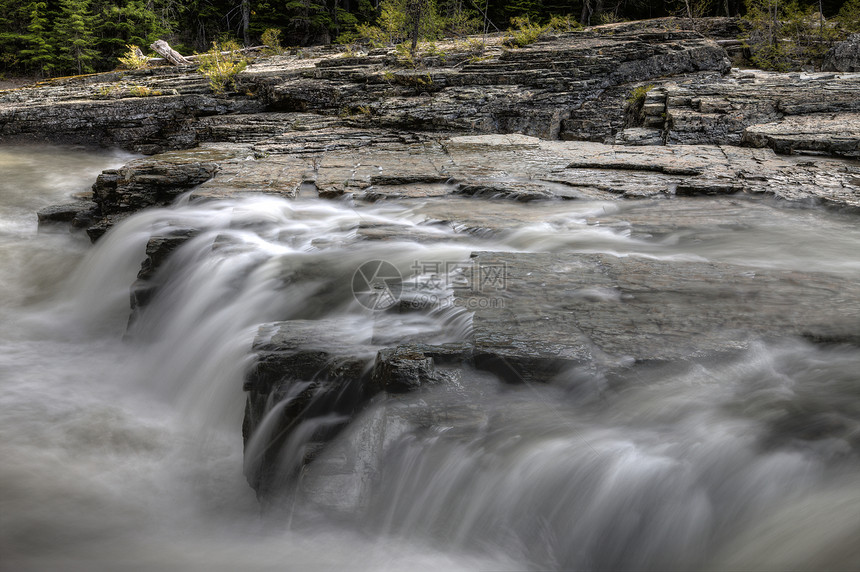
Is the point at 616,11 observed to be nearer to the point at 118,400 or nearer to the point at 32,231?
the point at 32,231

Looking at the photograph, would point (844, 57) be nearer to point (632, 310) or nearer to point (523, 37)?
point (523, 37)

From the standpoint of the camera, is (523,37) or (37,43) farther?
(37,43)

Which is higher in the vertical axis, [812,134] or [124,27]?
[124,27]

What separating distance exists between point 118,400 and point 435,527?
293 centimetres

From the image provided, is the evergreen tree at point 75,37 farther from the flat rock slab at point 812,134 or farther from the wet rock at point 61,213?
the flat rock slab at point 812,134

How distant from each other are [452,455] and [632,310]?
4.84 feet

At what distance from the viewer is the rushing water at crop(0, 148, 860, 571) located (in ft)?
7.91

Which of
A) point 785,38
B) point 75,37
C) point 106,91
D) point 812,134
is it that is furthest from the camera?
point 75,37

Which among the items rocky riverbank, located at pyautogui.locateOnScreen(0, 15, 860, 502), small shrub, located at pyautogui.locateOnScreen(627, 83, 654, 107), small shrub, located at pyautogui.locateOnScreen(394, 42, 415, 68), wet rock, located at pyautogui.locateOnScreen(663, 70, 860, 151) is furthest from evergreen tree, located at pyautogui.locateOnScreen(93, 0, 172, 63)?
wet rock, located at pyautogui.locateOnScreen(663, 70, 860, 151)

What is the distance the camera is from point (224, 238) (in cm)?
525

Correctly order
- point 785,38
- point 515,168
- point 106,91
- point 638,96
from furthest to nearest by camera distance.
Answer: point 785,38
point 106,91
point 638,96
point 515,168
